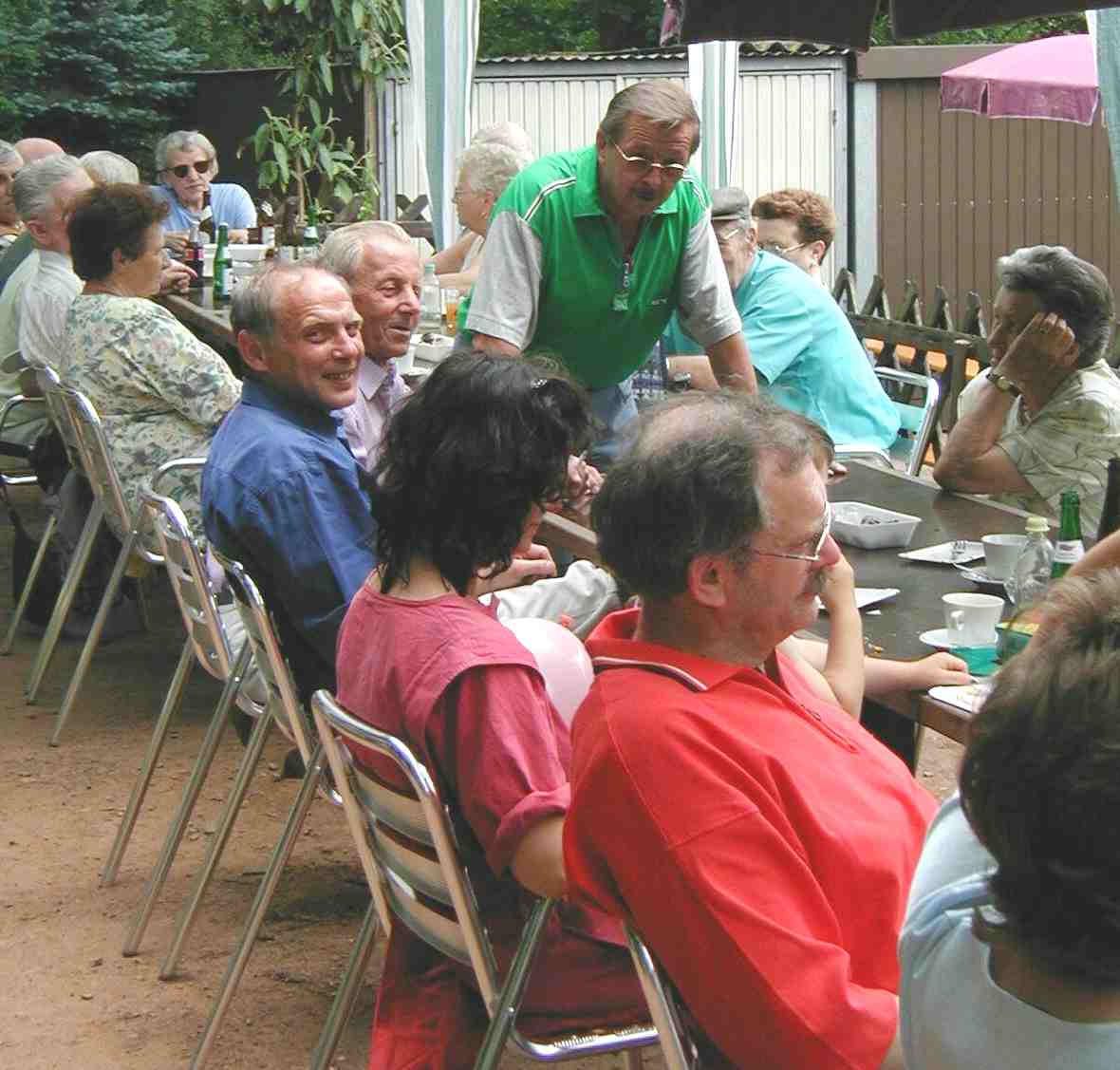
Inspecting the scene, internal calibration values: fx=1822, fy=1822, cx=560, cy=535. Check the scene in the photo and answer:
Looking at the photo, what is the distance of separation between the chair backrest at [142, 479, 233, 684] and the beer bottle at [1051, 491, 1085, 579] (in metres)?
1.58

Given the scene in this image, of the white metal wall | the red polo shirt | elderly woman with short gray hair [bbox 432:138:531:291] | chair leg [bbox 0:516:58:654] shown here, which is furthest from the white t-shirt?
the white metal wall

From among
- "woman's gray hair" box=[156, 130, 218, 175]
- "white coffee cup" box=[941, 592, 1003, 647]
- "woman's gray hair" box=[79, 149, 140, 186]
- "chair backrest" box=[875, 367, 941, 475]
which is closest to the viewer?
"white coffee cup" box=[941, 592, 1003, 647]

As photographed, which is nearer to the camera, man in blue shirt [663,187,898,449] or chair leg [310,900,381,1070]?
chair leg [310,900,381,1070]

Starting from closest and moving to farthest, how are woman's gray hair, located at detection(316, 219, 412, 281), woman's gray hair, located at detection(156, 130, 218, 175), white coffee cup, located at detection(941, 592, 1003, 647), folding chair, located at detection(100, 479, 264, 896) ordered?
white coffee cup, located at detection(941, 592, 1003, 647) → folding chair, located at detection(100, 479, 264, 896) → woman's gray hair, located at detection(316, 219, 412, 281) → woman's gray hair, located at detection(156, 130, 218, 175)

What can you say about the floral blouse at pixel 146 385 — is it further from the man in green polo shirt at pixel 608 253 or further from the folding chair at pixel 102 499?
the man in green polo shirt at pixel 608 253

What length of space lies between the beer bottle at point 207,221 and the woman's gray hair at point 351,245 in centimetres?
471

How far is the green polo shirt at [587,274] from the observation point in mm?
4539

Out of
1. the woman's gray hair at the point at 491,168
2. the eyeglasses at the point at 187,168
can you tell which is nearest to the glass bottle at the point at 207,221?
the eyeglasses at the point at 187,168

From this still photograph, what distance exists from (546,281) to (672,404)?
8.01 feet

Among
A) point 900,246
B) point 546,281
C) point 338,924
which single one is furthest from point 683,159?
point 900,246

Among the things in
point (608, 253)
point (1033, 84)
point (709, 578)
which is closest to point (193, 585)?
point (608, 253)

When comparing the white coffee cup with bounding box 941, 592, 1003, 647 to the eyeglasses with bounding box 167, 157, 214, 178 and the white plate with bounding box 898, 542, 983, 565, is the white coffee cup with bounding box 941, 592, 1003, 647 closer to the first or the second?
the white plate with bounding box 898, 542, 983, 565

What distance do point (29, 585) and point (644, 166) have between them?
298cm

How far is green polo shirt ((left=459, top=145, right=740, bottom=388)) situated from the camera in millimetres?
4539
